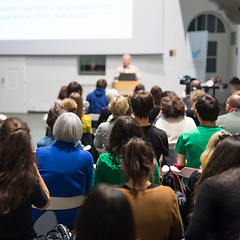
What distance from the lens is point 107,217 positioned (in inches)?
36.0

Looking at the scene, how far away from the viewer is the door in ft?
35.7

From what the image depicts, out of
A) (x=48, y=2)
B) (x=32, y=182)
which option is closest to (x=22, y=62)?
(x=48, y=2)

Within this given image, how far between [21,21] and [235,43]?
578cm

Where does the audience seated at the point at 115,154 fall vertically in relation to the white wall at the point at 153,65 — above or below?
below

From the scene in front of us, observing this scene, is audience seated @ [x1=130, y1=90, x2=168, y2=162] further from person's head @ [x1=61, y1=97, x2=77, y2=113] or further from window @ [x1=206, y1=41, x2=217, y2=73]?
window @ [x1=206, y1=41, x2=217, y2=73]

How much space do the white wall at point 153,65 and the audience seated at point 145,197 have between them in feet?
28.8

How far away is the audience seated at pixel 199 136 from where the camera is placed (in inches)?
114

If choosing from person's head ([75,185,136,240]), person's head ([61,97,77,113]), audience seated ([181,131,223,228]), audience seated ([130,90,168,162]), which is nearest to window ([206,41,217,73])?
person's head ([61,97,77,113])

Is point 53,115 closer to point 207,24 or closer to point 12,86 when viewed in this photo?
point 12,86

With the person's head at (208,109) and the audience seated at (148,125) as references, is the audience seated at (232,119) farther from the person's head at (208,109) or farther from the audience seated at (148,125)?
the audience seated at (148,125)

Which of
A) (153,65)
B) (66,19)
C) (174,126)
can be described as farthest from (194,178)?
(66,19)

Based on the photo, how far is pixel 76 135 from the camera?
2.51m

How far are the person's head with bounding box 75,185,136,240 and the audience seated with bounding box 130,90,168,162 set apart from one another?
2088 mm

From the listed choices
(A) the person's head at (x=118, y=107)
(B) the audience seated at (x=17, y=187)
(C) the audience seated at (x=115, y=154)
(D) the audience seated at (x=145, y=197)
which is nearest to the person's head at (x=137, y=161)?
(D) the audience seated at (x=145, y=197)
